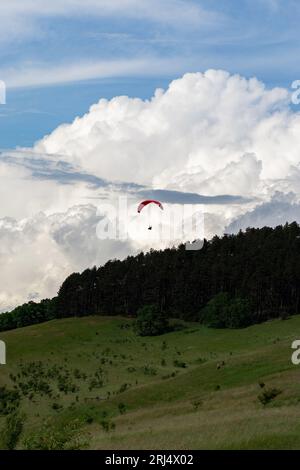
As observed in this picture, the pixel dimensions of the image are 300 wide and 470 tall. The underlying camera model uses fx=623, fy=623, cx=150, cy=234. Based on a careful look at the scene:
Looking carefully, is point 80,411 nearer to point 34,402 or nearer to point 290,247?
point 34,402

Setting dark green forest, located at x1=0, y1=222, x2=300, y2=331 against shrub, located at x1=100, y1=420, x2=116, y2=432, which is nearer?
shrub, located at x1=100, y1=420, x2=116, y2=432

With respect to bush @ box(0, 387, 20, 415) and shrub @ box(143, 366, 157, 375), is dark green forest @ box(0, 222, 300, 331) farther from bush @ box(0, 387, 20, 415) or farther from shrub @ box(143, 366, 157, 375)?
bush @ box(0, 387, 20, 415)

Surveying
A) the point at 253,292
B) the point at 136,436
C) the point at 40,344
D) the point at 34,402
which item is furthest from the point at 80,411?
the point at 253,292

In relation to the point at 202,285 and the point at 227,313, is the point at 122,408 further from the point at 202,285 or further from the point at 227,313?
the point at 202,285

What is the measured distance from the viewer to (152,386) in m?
64.3

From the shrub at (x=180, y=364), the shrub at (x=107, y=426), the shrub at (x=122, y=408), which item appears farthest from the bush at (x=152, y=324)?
the shrub at (x=107, y=426)

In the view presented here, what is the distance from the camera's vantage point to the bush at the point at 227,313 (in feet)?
388

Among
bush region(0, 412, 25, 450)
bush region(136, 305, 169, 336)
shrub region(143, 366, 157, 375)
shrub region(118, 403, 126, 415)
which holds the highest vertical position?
bush region(136, 305, 169, 336)

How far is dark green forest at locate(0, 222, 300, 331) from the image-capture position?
127 metres

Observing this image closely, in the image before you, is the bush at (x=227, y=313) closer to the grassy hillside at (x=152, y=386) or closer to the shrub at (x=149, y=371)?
the grassy hillside at (x=152, y=386)

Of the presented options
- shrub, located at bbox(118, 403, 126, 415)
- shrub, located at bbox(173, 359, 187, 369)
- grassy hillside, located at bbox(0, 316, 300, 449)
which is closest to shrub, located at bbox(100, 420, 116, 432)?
grassy hillside, located at bbox(0, 316, 300, 449)

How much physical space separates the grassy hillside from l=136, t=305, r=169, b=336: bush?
2580 mm

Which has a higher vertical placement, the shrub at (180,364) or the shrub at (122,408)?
the shrub at (180,364)

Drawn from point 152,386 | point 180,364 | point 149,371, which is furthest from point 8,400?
point 180,364
